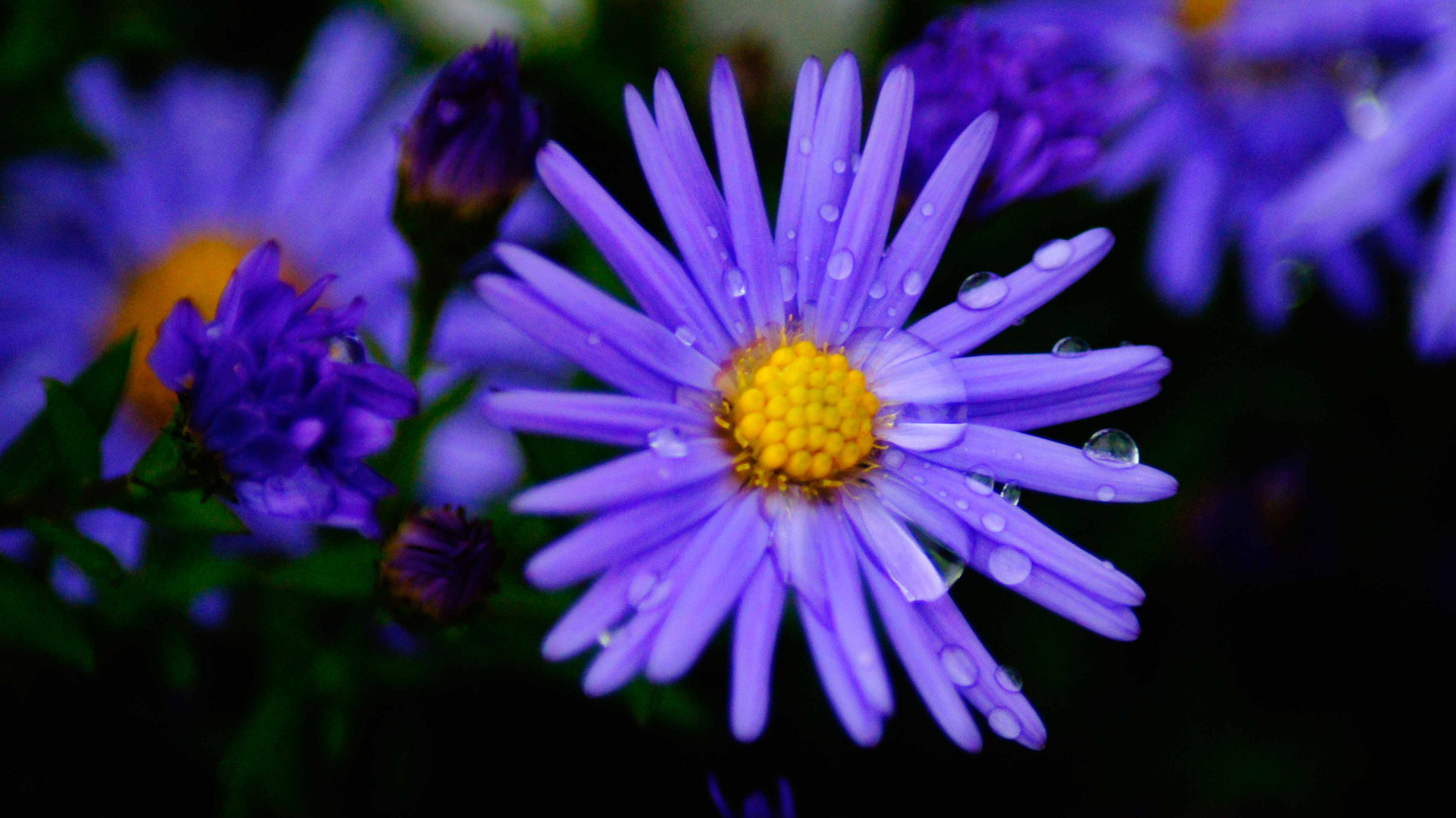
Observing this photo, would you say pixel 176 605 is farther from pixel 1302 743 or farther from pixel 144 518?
pixel 1302 743

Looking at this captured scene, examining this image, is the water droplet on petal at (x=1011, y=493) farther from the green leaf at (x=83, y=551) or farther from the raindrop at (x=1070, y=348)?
the green leaf at (x=83, y=551)

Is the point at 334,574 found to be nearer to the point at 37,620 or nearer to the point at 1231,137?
the point at 37,620

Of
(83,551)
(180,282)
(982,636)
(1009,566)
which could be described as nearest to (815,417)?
(1009,566)

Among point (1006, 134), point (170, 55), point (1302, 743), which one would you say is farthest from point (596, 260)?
point (1302, 743)

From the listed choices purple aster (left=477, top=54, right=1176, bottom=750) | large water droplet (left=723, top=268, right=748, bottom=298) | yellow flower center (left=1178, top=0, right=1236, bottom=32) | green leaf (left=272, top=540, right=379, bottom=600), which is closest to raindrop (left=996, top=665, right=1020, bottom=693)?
purple aster (left=477, top=54, right=1176, bottom=750)

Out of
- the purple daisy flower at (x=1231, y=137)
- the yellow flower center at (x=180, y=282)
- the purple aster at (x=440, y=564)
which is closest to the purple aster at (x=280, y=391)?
the purple aster at (x=440, y=564)

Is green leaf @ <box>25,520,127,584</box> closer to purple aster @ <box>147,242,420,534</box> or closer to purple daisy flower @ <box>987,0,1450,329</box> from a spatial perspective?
purple aster @ <box>147,242,420,534</box>
